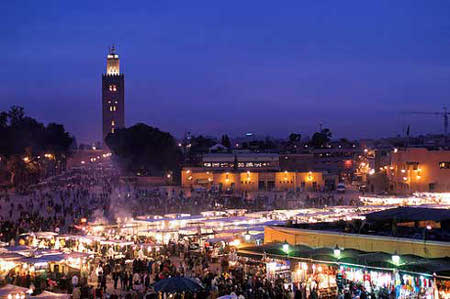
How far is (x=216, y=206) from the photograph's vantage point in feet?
149

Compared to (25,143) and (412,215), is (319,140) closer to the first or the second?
(25,143)

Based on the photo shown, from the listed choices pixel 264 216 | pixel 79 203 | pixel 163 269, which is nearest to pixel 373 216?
pixel 163 269

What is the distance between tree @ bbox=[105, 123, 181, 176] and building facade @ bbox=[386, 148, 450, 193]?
90.4ft

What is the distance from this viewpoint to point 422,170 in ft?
176

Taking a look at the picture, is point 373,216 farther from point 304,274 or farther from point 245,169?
point 245,169

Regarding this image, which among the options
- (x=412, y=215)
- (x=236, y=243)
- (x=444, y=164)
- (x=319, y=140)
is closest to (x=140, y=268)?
(x=236, y=243)

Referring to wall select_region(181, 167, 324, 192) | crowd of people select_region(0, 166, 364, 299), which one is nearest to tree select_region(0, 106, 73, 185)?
wall select_region(181, 167, 324, 192)

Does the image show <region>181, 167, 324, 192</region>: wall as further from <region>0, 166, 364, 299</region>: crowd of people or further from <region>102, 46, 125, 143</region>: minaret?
<region>102, 46, 125, 143</region>: minaret

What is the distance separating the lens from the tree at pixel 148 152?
77188 millimetres

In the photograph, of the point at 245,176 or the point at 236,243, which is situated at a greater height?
the point at 245,176

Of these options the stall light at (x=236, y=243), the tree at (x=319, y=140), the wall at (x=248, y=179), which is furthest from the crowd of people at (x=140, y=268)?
the tree at (x=319, y=140)

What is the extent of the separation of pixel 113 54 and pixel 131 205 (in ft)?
352

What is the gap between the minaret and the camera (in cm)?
13812

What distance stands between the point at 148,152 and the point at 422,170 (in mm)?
34523
